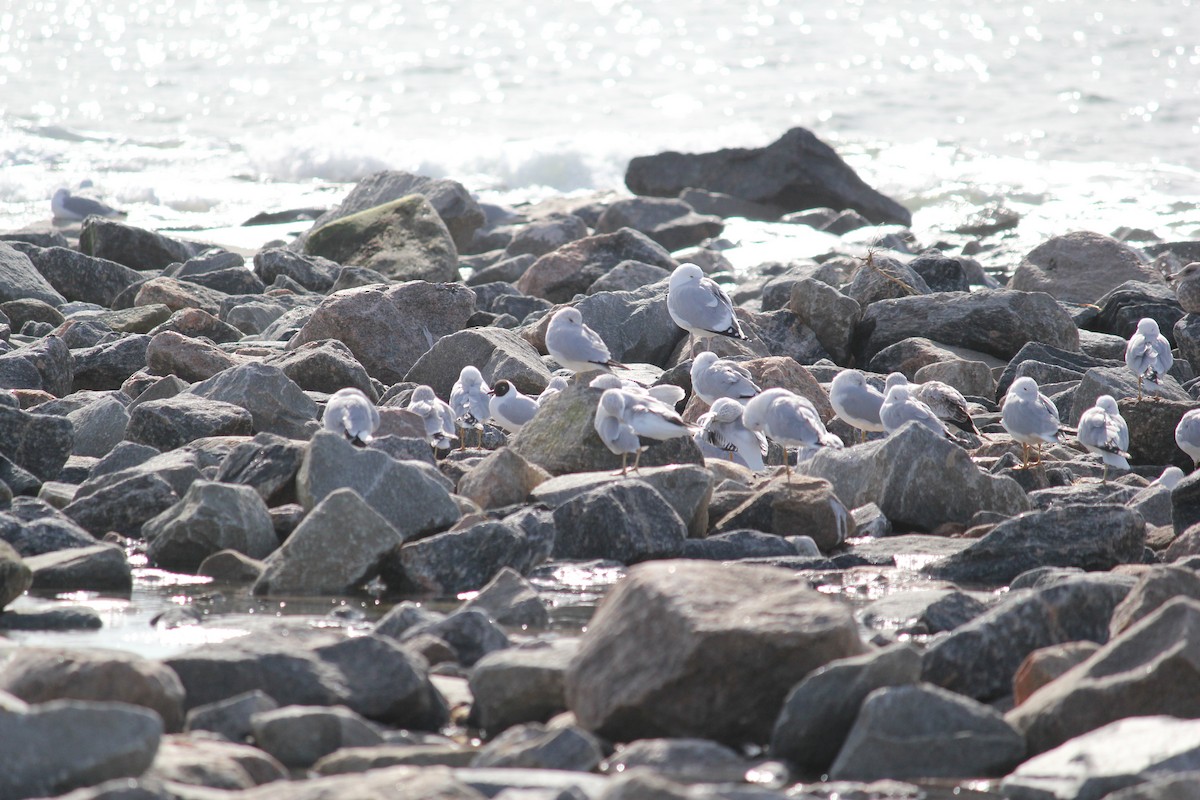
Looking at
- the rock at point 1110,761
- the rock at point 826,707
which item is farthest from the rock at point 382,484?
the rock at point 1110,761

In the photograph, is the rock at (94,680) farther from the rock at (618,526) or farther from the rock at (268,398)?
the rock at (268,398)

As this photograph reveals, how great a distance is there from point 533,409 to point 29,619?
414 cm

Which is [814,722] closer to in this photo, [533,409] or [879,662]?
[879,662]

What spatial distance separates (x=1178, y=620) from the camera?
392 centimetres

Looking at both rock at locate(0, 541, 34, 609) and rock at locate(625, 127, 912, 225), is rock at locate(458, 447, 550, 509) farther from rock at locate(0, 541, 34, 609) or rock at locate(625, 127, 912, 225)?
rock at locate(625, 127, 912, 225)

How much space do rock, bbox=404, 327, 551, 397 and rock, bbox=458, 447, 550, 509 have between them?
2.82 m

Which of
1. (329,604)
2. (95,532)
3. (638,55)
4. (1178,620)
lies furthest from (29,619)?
(638,55)

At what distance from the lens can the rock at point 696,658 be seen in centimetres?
385

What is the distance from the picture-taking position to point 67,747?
3.14 metres

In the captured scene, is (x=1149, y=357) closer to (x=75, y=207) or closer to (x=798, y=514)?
(x=798, y=514)

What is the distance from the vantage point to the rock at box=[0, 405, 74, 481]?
698 centimetres

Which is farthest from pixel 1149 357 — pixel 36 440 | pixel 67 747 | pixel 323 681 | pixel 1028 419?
pixel 67 747

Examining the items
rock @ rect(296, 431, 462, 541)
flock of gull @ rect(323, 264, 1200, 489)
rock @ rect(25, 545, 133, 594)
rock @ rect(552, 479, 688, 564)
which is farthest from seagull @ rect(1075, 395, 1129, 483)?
rock @ rect(25, 545, 133, 594)

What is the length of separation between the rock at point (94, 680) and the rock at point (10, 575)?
105 cm
